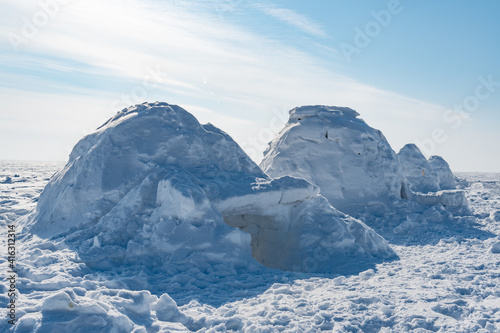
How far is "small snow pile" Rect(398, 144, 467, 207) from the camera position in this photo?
1423 centimetres

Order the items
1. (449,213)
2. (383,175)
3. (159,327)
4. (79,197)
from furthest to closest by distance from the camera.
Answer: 1. (383,175)
2. (449,213)
3. (79,197)
4. (159,327)

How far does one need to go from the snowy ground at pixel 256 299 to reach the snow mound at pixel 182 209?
20.0 inches

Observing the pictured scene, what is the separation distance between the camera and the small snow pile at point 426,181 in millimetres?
14234

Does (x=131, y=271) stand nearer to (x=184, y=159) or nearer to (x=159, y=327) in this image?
(x=159, y=327)

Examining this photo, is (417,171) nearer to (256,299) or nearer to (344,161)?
(344,161)

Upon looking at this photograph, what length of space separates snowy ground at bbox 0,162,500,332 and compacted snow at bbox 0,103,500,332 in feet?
0.06

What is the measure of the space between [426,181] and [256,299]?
16.9m

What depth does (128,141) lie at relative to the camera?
28.1 ft

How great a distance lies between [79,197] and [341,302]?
202 inches

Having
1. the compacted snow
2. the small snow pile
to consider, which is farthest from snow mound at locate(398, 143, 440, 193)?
the compacted snow

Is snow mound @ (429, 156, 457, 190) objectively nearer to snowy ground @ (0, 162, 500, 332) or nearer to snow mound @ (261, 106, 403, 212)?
snow mound @ (261, 106, 403, 212)

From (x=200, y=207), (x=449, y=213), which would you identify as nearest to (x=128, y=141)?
(x=200, y=207)

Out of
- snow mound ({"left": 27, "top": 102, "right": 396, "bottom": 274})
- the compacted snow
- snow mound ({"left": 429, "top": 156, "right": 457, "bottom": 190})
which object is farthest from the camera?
snow mound ({"left": 429, "top": 156, "right": 457, "bottom": 190})

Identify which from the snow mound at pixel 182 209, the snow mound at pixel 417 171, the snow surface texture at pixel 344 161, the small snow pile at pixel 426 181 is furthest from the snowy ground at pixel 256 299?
the snow mound at pixel 417 171
